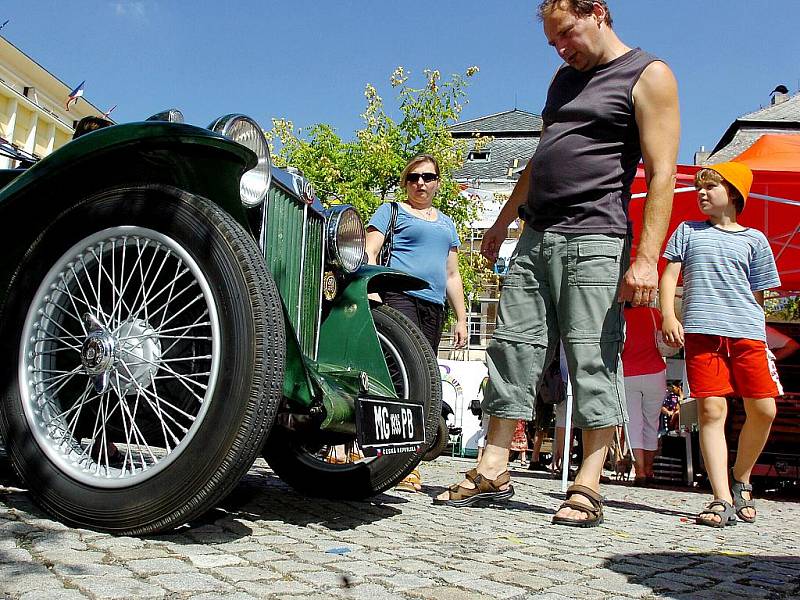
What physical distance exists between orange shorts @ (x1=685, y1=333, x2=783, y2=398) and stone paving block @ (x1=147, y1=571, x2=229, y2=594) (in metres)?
3.01

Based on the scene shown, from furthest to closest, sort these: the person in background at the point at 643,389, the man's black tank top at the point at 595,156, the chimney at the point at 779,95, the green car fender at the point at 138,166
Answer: the chimney at the point at 779,95, the person in background at the point at 643,389, the man's black tank top at the point at 595,156, the green car fender at the point at 138,166

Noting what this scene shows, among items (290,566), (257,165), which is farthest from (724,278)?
(290,566)

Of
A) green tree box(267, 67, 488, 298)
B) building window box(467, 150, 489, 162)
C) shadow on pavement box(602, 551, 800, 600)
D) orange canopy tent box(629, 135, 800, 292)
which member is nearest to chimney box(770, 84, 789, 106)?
building window box(467, 150, 489, 162)

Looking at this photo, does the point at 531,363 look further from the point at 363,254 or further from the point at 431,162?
the point at 431,162

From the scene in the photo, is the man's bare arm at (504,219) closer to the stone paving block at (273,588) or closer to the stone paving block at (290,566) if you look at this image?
the stone paving block at (290,566)

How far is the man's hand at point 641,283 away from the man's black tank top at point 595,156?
25 cm


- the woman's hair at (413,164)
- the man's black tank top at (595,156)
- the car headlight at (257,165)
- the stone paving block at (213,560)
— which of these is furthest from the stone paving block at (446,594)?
the woman's hair at (413,164)

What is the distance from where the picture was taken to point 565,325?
3553mm

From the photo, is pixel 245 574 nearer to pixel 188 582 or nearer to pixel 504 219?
pixel 188 582

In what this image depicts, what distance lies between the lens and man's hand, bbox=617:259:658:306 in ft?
10.9

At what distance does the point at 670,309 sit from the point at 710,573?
2.05m

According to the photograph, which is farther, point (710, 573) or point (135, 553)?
point (710, 573)

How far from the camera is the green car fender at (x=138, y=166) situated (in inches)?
95.9

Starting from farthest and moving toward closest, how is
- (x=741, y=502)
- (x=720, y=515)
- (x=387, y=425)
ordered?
1. (x=741, y=502)
2. (x=720, y=515)
3. (x=387, y=425)
